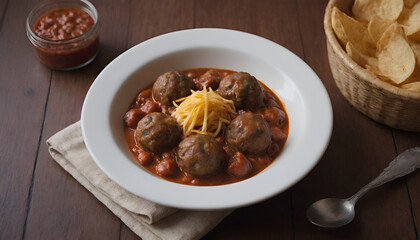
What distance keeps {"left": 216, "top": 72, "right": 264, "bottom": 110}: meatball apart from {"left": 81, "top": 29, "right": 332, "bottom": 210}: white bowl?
0.35 meters

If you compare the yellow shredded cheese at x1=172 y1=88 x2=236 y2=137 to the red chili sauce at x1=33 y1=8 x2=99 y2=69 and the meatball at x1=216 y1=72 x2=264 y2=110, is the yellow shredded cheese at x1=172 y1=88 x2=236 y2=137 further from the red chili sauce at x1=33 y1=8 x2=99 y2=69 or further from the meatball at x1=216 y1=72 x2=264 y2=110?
the red chili sauce at x1=33 y1=8 x2=99 y2=69

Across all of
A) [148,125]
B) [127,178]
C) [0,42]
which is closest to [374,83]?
[148,125]

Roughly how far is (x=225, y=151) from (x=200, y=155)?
0.31m

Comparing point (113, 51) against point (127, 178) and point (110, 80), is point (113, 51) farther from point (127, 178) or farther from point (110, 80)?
point (127, 178)

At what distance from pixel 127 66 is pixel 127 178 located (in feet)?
3.95

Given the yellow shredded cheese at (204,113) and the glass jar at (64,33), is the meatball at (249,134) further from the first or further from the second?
the glass jar at (64,33)

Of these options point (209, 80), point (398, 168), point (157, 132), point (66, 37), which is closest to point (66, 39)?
point (66, 37)

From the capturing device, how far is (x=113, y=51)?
17.6 feet

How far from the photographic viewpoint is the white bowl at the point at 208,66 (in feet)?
12.1

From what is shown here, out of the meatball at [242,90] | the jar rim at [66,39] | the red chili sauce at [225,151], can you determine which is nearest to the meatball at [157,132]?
the red chili sauce at [225,151]

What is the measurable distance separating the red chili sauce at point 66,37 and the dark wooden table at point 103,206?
142 millimetres

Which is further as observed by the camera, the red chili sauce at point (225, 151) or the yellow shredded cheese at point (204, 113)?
the yellow shredded cheese at point (204, 113)

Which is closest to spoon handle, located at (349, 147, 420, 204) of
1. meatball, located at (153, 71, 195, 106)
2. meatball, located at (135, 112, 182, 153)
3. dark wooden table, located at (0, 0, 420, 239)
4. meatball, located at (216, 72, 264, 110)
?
dark wooden table, located at (0, 0, 420, 239)

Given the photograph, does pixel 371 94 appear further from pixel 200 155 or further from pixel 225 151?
pixel 200 155
